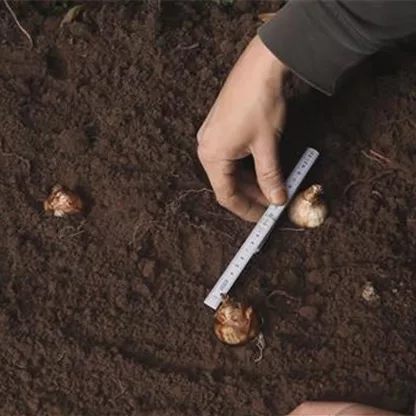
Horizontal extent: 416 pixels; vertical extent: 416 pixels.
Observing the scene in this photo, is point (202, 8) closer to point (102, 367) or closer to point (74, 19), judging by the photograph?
point (74, 19)

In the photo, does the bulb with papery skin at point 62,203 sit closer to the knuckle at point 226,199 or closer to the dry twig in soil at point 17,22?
the knuckle at point 226,199

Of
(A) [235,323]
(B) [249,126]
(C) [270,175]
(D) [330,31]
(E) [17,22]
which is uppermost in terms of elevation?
(D) [330,31]

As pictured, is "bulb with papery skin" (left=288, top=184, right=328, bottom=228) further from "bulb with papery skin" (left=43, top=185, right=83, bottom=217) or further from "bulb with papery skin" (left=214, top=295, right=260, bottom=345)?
"bulb with papery skin" (left=43, top=185, right=83, bottom=217)

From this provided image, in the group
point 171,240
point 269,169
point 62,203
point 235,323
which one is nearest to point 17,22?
point 62,203

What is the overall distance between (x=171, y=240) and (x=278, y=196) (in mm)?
239

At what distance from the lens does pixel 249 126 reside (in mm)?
→ 1569

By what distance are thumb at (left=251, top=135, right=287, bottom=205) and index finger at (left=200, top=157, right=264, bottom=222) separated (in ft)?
0.16

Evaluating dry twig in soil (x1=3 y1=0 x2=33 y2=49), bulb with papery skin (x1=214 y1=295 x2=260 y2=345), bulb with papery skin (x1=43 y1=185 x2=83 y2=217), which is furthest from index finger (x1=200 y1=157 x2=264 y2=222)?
dry twig in soil (x1=3 y1=0 x2=33 y2=49)

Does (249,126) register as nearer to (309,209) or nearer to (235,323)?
(309,209)

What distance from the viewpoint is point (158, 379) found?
5.41 ft

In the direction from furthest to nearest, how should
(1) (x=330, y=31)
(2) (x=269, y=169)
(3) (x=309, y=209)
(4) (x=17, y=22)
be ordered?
(4) (x=17, y=22), (3) (x=309, y=209), (2) (x=269, y=169), (1) (x=330, y=31)

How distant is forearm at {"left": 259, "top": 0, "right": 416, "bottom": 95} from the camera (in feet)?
4.81

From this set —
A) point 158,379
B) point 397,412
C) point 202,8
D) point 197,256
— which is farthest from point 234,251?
point 202,8

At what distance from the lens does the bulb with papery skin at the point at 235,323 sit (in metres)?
1.65
